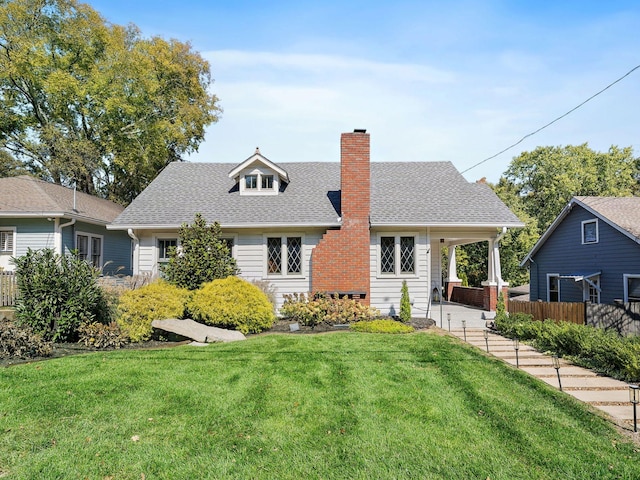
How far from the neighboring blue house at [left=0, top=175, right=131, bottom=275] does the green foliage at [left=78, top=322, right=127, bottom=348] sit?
4478 millimetres

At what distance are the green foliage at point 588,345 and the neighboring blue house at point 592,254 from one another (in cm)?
698

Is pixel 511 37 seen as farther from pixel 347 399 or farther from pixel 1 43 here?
pixel 1 43

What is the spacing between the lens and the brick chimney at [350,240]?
488 inches

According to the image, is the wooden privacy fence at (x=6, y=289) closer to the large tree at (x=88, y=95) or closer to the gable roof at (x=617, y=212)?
the large tree at (x=88, y=95)

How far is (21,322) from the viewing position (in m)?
8.91

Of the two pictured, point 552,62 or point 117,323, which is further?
point 552,62

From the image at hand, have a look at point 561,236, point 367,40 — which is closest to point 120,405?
point 367,40

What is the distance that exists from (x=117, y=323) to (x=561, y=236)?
1812 centimetres

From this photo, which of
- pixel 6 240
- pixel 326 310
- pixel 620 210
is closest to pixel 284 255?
pixel 326 310

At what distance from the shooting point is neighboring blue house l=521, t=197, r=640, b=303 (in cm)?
1508

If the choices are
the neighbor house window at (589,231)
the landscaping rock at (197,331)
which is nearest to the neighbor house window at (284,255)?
the landscaping rock at (197,331)

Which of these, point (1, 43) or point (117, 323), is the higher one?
point (1, 43)

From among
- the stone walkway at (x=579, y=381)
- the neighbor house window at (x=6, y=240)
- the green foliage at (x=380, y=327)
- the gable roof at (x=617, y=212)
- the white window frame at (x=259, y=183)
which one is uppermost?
the white window frame at (x=259, y=183)

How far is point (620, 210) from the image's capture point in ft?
54.3
